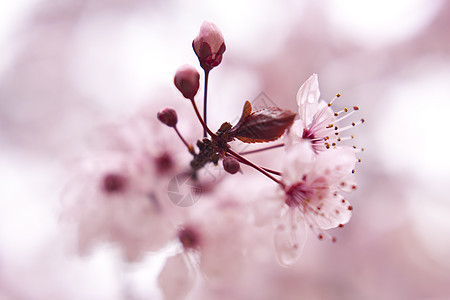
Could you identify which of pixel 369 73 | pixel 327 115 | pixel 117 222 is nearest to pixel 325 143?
pixel 327 115

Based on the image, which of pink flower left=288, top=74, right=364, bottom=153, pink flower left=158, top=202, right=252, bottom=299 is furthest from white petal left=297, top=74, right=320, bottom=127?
Result: pink flower left=158, top=202, right=252, bottom=299

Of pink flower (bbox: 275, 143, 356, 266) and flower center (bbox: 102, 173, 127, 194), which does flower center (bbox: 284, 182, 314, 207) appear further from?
flower center (bbox: 102, 173, 127, 194)

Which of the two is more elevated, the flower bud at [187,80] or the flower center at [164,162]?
the flower bud at [187,80]

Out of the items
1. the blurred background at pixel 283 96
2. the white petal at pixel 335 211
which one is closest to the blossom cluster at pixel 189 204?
the white petal at pixel 335 211

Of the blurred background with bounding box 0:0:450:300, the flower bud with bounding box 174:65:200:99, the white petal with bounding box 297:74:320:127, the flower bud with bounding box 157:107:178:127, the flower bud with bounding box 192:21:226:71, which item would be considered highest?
the flower bud with bounding box 192:21:226:71

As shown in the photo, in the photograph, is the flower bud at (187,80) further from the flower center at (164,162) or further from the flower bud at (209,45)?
the flower center at (164,162)

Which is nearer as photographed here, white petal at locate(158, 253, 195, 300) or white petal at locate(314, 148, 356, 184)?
white petal at locate(314, 148, 356, 184)
